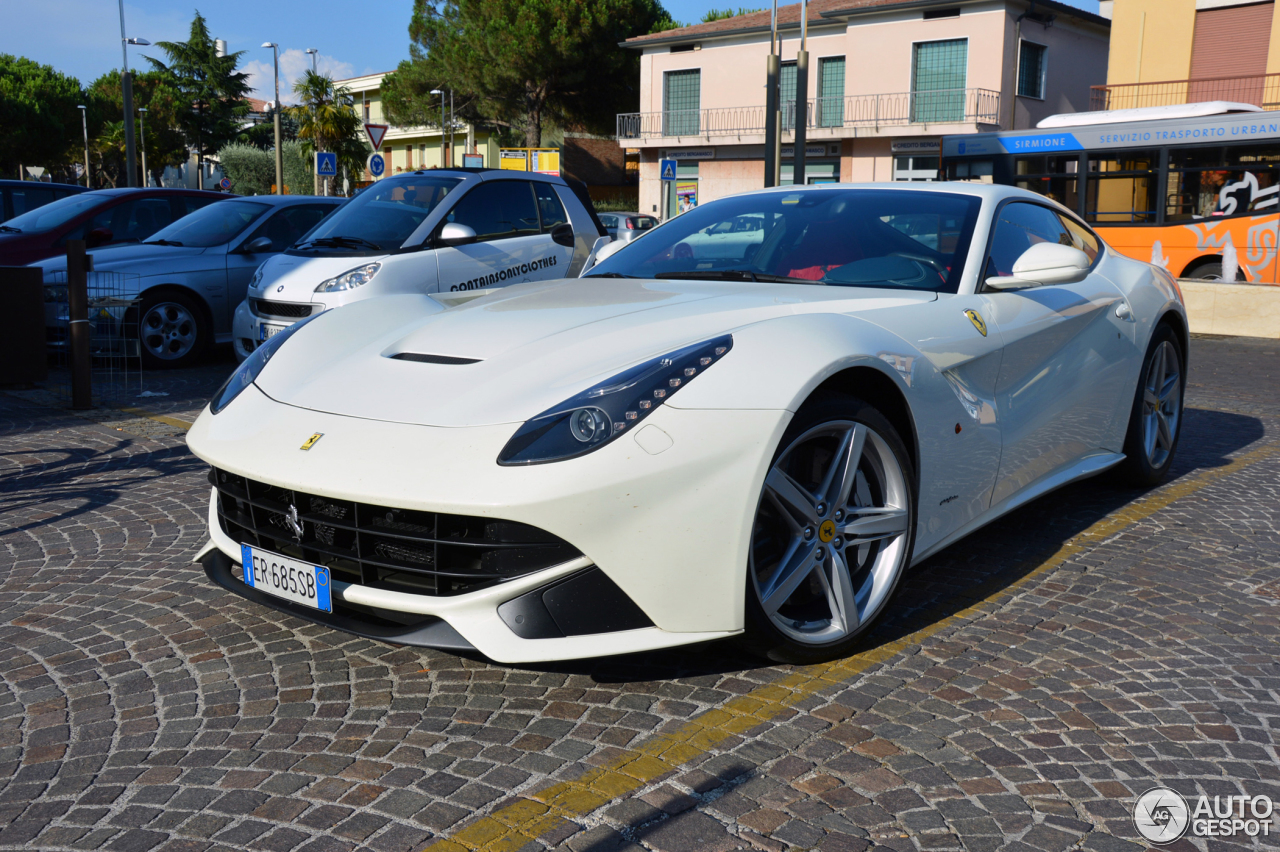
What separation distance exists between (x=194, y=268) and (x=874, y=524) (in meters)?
8.14

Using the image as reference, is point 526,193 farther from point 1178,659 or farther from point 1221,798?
point 1221,798

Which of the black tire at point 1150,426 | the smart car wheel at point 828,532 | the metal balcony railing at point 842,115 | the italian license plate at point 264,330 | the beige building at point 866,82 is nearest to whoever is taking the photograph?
the smart car wheel at point 828,532

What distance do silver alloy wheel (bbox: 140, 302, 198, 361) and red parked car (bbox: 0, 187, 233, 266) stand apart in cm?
97

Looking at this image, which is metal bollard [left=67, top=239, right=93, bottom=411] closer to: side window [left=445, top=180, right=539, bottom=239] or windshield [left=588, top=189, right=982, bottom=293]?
side window [left=445, top=180, right=539, bottom=239]

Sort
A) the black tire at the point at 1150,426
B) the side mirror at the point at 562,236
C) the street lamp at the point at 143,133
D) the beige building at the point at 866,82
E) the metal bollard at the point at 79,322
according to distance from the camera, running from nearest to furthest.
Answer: the black tire at the point at 1150,426
the metal bollard at the point at 79,322
the side mirror at the point at 562,236
the beige building at the point at 866,82
the street lamp at the point at 143,133

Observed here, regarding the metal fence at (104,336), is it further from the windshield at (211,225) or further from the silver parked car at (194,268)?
the windshield at (211,225)

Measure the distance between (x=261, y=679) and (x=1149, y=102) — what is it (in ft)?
97.5

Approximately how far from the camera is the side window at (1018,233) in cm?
407

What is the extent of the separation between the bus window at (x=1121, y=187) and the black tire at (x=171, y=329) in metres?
13.0

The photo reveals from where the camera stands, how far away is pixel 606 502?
261 cm

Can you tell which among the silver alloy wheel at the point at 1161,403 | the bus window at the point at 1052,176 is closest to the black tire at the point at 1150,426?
the silver alloy wheel at the point at 1161,403

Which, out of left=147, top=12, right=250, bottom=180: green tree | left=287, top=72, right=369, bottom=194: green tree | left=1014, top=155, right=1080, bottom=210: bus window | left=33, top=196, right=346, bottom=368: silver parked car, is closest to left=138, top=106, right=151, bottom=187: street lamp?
left=147, top=12, right=250, bottom=180: green tree

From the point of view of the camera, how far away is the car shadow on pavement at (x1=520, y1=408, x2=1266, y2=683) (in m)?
3.13

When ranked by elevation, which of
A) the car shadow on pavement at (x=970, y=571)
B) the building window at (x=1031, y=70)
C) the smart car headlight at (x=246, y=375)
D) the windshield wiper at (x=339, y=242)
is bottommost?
the car shadow on pavement at (x=970, y=571)
